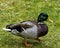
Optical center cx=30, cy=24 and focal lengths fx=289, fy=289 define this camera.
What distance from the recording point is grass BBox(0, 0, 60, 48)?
7070 mm

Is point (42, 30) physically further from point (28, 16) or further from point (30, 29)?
point (28, 16)

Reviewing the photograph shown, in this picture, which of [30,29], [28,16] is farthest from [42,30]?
[28,16]

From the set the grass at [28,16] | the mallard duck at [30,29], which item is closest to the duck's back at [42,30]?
the mallard duck at [30,29]

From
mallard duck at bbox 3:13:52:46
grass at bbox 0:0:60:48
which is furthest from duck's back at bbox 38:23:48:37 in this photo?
grass at bbox 0:0:60:48

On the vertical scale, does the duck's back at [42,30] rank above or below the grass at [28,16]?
above

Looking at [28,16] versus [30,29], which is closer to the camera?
[30,29]

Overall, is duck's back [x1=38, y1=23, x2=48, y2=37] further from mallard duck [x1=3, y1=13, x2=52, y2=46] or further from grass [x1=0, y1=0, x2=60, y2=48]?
grass [x1=0, y1=0, x2=60, y2=48]

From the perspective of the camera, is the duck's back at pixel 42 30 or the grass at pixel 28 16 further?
the grass at pixel 28 16

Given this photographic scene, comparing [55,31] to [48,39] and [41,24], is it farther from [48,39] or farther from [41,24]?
[41,24]

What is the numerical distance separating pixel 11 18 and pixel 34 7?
1.06 metres

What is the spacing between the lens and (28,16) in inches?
346

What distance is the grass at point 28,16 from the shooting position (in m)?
Result: 7.07

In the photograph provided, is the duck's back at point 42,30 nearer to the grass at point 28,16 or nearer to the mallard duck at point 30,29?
the mallard duck at point 30,29

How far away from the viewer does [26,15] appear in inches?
348
